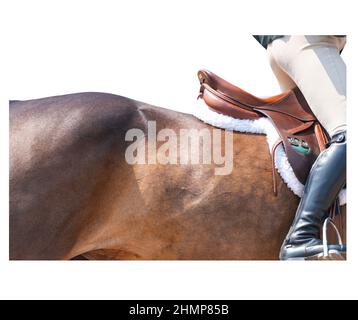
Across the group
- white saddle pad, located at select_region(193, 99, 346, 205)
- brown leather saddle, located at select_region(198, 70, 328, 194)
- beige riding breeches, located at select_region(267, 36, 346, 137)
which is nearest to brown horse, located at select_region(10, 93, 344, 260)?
white saddle pad, located at select_region(193, 99, 346, 205)

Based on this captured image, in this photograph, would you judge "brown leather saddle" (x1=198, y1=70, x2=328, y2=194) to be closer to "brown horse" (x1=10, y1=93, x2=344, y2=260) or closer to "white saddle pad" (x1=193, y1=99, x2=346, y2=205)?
"white saddle pad" (x1=193, y1=99, x2=346, y2=205)

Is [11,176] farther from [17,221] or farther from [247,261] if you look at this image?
[247,261]

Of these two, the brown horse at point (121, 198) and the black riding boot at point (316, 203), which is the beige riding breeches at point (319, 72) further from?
the brown horse at point (121, 198)

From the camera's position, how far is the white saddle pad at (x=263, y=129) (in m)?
3.34

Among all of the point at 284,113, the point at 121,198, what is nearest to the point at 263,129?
the point at 284,113

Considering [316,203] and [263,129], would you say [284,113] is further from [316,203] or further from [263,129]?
[316,203]

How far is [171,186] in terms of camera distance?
3285 millimetres

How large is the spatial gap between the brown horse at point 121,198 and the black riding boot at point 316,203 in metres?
0.08

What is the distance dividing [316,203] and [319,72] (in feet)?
2.45

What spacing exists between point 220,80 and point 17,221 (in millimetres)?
1434

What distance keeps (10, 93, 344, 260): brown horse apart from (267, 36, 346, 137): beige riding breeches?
0.45 metres

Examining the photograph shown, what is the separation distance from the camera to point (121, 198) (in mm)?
3301

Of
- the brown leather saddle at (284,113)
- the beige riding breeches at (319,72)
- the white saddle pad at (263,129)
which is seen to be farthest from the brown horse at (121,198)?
the beige riding breeches at (319,72)

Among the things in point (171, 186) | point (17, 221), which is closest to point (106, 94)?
point (171, 186)
